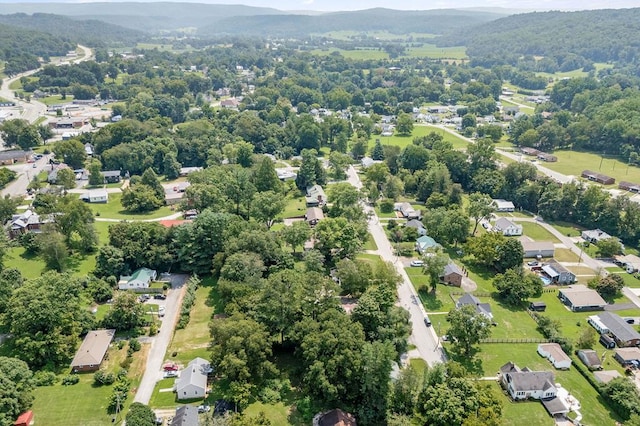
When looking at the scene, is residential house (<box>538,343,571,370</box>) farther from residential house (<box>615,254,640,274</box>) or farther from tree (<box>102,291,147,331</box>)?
tree (<box>102,291,147,331</box>)

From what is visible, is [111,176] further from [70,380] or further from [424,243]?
[424,243]

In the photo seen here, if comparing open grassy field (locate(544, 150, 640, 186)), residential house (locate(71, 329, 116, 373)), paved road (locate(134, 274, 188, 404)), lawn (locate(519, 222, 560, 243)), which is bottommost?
paved road (locate(134, 274, 188, 404))

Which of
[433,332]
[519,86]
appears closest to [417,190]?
[433,332]

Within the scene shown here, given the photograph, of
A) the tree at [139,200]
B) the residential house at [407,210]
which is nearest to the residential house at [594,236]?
the residential house at [407,210]

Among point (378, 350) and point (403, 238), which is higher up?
point (378, 350)

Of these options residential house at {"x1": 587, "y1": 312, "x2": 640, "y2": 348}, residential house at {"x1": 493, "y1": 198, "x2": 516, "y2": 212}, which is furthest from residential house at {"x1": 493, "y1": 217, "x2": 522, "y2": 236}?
residential house at {"x1": 587, "y1": 312, "x2": 640, "y2": 348}

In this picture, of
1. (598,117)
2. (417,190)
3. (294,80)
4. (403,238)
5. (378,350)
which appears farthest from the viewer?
(294,80)

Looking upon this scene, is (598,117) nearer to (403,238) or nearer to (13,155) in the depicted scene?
(403,238)
